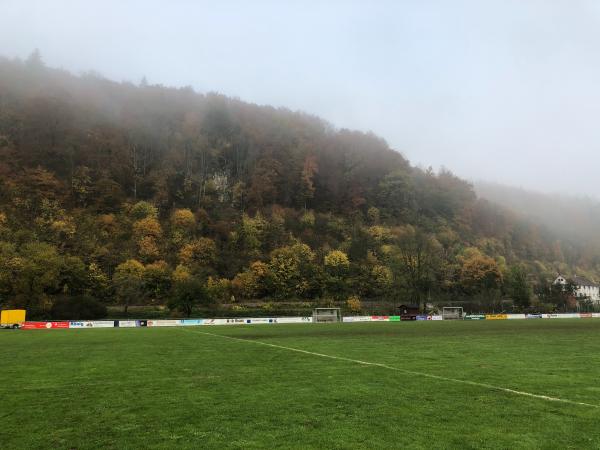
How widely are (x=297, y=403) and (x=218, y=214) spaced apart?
5114 inches

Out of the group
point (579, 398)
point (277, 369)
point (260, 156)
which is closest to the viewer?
point (579, 398)

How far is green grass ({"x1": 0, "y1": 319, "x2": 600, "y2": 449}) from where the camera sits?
7.81 m

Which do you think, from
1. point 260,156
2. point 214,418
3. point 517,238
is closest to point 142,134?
point 260,156

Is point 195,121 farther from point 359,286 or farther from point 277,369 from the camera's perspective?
point 277,369

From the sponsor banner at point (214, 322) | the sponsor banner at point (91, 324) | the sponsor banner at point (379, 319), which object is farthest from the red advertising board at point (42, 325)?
the sponsor banner at point (379, 319)

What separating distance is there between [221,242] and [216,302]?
42.1m

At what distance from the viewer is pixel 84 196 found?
411 feet

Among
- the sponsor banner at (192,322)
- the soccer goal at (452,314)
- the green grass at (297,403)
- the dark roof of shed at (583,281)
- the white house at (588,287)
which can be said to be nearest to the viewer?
the green grass at (297,403)

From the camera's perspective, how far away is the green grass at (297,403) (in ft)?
25.6

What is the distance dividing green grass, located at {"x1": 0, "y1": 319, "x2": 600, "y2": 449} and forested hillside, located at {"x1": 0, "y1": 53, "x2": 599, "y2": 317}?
59933 millimetres

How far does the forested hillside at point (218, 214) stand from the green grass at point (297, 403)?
197 feet

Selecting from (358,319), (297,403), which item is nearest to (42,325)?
(358,319)

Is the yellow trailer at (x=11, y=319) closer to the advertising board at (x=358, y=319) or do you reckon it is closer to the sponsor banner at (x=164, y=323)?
the sponsor banner at (x=164, y=323)

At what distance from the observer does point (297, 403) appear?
34.4 feet
